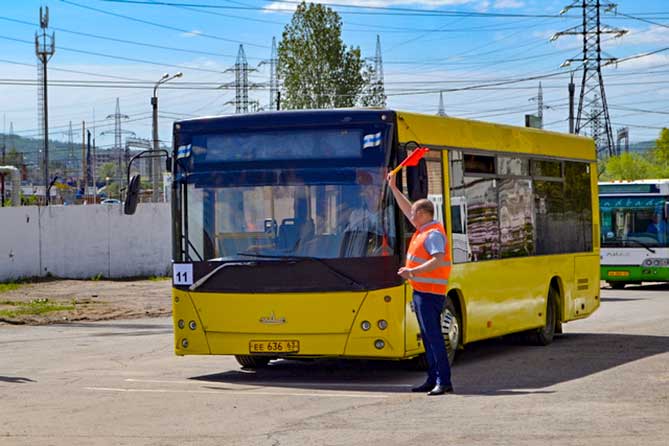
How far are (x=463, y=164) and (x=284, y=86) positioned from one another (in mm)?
81551

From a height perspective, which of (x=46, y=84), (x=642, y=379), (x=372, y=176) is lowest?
(x=642, y=379)

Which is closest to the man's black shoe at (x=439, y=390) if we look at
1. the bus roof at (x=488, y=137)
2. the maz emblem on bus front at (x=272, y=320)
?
the maz emblem on bus front at (x=272, y=320)

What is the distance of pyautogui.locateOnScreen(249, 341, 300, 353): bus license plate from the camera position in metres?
13.6

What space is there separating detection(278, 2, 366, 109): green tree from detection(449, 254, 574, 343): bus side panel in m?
75.9

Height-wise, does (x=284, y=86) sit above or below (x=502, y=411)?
above

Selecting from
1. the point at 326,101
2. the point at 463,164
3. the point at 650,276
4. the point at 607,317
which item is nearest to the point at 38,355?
the point at 463,164

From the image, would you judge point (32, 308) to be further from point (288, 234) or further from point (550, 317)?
point (288, 234)

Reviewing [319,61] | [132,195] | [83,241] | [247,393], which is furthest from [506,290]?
[319,61]

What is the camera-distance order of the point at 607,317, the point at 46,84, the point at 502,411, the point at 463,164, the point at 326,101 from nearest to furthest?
the point at 502,411, the point at 463,164, the point at 607,317, the point at 46,84, the point at 326,101

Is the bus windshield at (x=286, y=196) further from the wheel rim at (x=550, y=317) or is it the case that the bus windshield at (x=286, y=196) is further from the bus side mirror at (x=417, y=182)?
the wheel rim at (x=550, y=317)

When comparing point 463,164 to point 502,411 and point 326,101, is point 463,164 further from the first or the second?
point 326,101

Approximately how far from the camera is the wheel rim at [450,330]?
48.0 ft

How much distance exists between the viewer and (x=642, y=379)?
13.3 metres

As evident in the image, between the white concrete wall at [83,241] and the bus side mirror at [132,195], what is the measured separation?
24.9m
